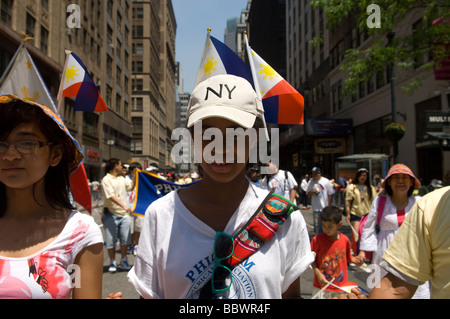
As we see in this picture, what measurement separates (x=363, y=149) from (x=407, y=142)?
6254 millimetres

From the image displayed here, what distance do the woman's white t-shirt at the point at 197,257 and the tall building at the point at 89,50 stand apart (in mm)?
4155

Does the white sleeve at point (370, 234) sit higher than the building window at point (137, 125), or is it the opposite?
the building window at point (137, 125)

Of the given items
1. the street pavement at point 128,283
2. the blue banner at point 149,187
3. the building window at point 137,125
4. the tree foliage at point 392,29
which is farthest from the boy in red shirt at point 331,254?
the building window at point 137,125

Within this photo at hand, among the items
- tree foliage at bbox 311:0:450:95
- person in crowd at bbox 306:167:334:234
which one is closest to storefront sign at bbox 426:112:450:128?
tree foliage at bbox 311:0:450:95

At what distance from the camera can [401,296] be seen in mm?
1733

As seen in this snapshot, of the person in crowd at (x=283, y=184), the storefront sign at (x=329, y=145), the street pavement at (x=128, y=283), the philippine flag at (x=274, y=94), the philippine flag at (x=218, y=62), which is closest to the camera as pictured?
the philippine flag at (x=218, y=62)

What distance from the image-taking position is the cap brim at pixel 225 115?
1.54m

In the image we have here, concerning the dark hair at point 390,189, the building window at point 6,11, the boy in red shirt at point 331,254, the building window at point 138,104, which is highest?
the building window at point 138,104

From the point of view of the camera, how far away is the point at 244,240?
61.4 inches

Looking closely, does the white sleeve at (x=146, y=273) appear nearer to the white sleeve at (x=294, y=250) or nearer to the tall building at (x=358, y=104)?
the white sleeve at (x=294, y=250)

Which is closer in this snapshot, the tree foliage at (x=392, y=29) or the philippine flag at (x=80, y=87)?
the philippine flag at (x=80, y=87)
